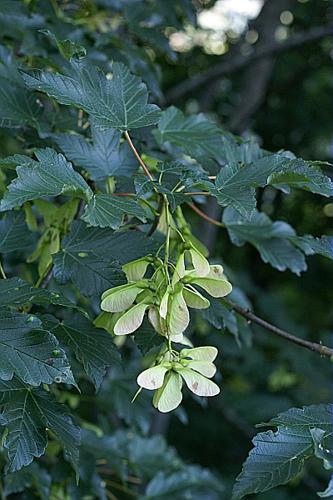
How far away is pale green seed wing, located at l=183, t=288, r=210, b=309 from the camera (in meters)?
0.71

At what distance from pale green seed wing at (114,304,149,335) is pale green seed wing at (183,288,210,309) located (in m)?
0.04

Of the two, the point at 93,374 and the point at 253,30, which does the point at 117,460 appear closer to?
the point at 93,374

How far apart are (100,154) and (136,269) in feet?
0.70

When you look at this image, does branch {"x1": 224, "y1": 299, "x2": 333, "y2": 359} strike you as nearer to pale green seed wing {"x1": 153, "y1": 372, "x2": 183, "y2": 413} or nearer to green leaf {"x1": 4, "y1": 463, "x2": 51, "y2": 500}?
pale green seed wing {"x1": 153, "y1": 372, "x2": 183, "y2": 413}

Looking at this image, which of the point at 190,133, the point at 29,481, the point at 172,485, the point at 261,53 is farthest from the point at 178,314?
the point at 261,53

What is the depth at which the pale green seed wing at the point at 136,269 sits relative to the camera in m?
0.75

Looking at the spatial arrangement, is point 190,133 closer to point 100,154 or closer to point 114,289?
point 100,154

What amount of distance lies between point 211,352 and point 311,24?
2.18m

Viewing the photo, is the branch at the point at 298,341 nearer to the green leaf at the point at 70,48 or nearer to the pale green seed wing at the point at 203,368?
the pale green seed wing at the point at 203,368

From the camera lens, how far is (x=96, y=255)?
823 mm

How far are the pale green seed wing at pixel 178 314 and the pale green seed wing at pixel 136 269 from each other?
0.24ft

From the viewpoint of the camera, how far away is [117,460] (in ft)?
4.20

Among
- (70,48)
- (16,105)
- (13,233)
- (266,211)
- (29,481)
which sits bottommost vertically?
(266,211)

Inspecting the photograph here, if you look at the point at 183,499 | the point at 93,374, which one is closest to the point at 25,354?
A: the point at 93,374
